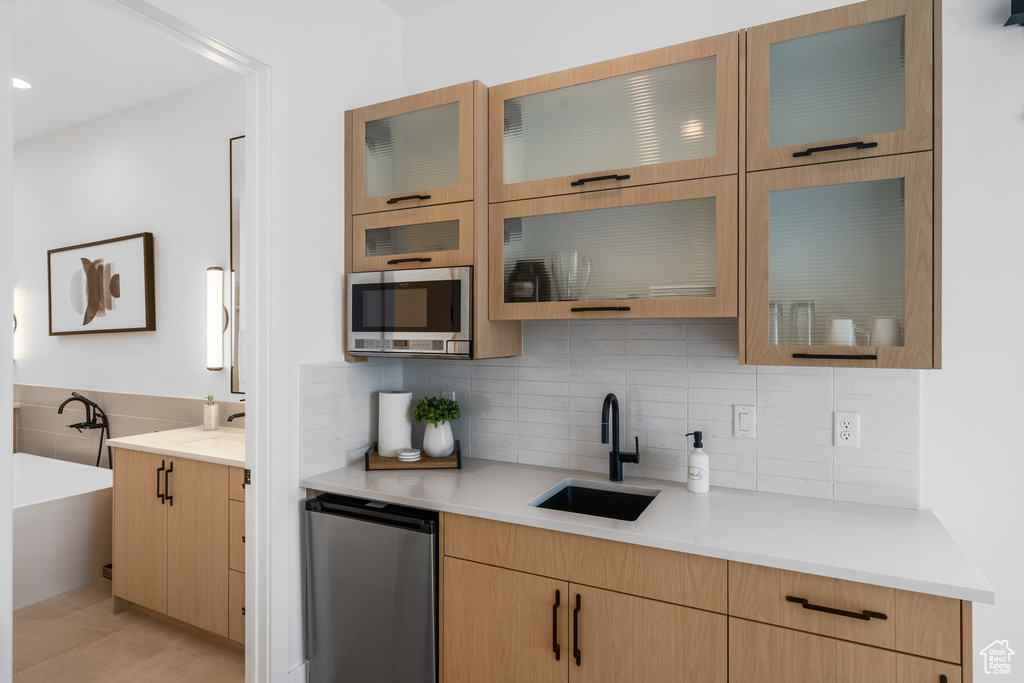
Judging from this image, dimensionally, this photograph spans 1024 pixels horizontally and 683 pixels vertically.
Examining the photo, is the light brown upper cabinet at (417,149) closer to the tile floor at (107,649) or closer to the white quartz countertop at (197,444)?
the white quartz countertop at (197,444)

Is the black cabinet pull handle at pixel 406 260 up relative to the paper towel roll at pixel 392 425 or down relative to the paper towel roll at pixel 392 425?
up

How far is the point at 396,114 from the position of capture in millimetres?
2131

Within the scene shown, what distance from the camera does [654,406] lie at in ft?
Result: 6.57

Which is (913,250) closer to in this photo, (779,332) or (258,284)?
(779,332)

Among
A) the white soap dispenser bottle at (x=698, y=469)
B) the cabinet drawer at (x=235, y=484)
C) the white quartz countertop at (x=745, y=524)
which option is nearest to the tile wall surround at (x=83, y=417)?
the cabinet drawer at (x=235, y=484)

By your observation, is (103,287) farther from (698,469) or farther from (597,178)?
(698,469)

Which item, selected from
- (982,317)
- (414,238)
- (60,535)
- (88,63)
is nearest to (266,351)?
(414,238)

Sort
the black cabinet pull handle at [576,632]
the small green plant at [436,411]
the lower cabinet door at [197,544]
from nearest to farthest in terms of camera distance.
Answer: the black cabinet pull handle at [576,632], the small green plant at [436,411], the lower cabinet door at [197,544]

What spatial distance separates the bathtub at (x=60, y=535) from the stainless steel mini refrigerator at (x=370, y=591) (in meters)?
1.76

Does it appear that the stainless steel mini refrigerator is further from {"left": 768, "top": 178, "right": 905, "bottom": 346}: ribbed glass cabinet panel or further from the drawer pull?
{"left": 768, "top": 178, "right": 905, "bottom": 346}: ribbed glass cabinet panel

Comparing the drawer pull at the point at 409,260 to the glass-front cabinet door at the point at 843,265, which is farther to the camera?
the drawer pull at the point at 409,260

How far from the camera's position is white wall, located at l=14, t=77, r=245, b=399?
118 inches

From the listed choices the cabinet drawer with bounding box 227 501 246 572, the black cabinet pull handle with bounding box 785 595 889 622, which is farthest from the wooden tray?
the black cabinet pull handle with bounding box 785 595 889 622

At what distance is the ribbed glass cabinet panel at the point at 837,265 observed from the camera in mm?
1451
